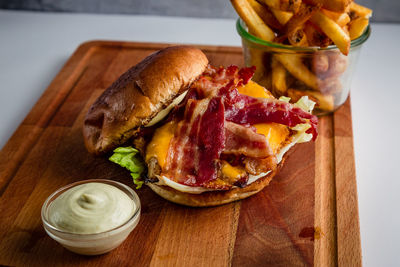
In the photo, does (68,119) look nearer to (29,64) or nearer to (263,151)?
(29,64)

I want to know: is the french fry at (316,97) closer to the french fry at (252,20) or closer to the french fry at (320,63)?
the french fry at (320,63)

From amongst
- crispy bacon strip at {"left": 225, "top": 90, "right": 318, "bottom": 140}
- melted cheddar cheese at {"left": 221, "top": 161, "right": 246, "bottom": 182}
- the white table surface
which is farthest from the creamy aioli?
the white table surface

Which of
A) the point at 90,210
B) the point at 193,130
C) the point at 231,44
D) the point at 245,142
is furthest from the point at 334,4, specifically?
the point at 231,44

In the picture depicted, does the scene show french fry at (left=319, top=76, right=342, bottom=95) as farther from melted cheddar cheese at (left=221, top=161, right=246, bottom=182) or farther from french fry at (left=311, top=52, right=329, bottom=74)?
melted cheddar cheese at (left=221, top=161, right=246, bottom=182)

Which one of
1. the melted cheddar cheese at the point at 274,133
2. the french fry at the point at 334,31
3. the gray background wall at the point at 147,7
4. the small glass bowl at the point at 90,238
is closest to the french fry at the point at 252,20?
the french fry at the point at 334,31

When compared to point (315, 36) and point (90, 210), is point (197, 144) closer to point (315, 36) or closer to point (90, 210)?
point (90, 210)

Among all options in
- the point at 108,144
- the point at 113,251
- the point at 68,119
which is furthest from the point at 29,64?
the point at 113,251
